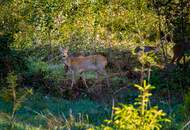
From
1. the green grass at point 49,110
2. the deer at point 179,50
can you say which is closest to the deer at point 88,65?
the deer at point 179,50

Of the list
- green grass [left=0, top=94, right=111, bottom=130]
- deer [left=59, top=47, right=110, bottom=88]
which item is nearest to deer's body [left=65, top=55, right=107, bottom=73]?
deer [left=59, top=47, right=110, bottom=88]

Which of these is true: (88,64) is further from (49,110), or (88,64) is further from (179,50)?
(49,110)

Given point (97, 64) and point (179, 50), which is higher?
point (179, 50)

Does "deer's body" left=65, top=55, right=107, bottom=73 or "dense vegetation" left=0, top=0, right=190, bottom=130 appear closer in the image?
"dense vegetation" left=0, top=0, right=190, bottom=130

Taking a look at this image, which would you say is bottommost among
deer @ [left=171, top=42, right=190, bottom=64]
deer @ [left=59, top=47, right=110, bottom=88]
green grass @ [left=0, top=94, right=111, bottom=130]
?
green grass @ [left=0, top=94, right=111, bottom=130]

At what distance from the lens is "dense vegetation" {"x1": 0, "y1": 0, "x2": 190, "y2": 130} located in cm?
836

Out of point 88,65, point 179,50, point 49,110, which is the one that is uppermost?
point 179,50

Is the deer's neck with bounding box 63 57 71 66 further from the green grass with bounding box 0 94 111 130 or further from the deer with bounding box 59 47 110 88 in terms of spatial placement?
the green grass with bounding box 0 94 111 130

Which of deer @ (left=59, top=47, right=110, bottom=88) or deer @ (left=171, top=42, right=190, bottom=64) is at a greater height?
deer @ (left=171, top=42, right=190, bottom=64)

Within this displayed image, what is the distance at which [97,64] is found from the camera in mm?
14508

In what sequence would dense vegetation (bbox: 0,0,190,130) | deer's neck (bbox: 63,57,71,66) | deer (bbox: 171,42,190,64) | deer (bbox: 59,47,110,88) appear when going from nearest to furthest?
dense vegetation (bbox: 0,0,190,130) → deer (bbox: 171,42,190,64) → deer (bbox: 59,47,110,88) → deer's neck (bbox: 63,57,71,66)

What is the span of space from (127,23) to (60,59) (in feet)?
20.3

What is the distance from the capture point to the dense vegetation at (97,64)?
836 cm

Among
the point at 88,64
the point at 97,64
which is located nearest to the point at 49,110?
the point at 97,64
